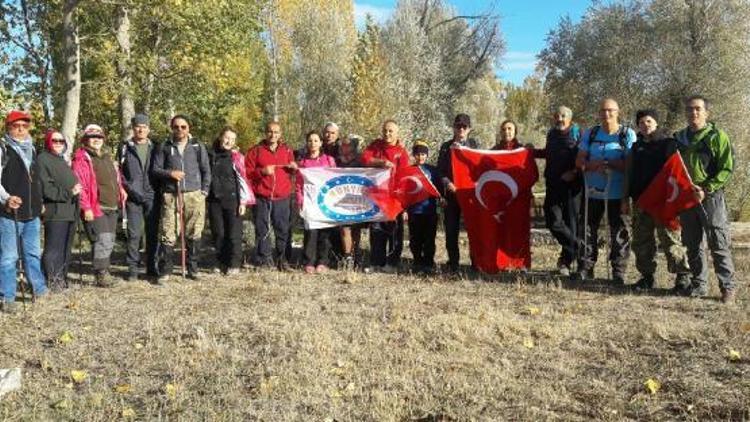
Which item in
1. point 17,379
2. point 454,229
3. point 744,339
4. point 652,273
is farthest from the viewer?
point 454,229

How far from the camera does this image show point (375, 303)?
25.0 feet

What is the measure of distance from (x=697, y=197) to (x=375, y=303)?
3855 mm

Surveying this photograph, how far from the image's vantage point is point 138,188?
29.8 ft

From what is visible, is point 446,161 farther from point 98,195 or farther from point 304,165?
point 98,195

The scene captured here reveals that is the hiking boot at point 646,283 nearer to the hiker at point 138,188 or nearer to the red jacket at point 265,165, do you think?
the red jacket at point 265,165

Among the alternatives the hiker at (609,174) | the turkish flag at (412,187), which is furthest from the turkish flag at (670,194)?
the turkish flag at (412,187)

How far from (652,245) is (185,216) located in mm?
6262

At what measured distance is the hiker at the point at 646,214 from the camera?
798 centimetres

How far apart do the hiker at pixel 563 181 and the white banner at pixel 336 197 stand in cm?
253

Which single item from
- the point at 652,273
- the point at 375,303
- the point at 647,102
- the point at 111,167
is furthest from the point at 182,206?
the point at 647,102

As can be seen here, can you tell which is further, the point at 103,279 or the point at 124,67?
the point at 124,67

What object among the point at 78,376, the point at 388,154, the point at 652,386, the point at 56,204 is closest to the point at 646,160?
the point at 388,154

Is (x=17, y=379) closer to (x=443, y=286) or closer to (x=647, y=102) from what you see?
(x=443, y=286)

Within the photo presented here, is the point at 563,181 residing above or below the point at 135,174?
below
